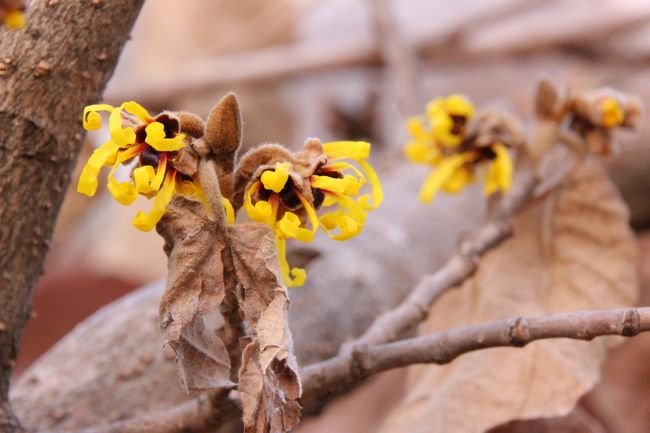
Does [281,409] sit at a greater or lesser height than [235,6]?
lesser

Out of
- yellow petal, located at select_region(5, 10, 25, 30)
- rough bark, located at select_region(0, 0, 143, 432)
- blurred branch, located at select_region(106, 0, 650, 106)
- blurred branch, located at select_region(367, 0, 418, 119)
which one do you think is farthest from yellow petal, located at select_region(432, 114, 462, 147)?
blurred branch, located at select_region(106, 0, 650, 106)

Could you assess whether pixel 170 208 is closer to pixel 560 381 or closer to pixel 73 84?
pixel 73 84

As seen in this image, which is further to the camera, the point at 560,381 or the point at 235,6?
the point at 235,6

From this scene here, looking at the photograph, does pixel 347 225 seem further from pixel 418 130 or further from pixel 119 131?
pixel 418 130

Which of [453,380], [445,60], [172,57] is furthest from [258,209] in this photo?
[172,57]

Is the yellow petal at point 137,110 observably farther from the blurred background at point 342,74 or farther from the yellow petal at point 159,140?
the blurred background at point 342,74

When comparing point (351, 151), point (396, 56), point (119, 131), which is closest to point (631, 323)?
point (351, 151)
